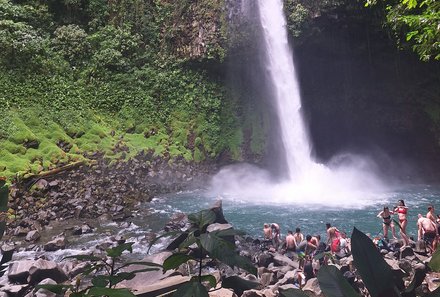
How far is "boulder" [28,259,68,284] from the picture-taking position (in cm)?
777

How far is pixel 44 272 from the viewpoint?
7875 millimetres

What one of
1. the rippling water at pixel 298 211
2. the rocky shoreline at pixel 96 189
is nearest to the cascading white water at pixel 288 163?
the rippling water at pixel 298 211

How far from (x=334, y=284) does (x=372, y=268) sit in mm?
123

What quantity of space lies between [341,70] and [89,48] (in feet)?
60.3

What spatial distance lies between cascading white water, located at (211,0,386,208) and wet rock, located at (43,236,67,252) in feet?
36.9

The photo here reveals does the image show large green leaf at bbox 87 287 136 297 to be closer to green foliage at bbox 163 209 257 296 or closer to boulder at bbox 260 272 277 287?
green foliage at bbox 163 209 257 296

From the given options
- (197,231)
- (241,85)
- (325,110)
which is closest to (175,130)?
(241,85)

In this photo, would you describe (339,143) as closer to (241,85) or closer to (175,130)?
(241,85)

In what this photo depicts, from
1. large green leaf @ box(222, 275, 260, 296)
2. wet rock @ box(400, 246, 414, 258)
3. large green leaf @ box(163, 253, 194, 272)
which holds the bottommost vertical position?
wet rock @ box(400, 246, 414, 258)

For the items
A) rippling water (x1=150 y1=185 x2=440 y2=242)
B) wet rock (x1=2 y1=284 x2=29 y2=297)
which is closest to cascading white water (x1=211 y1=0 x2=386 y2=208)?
rippling water (x1=150 y1=185 x2=440 y2=242)

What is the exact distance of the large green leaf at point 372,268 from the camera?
1000mm

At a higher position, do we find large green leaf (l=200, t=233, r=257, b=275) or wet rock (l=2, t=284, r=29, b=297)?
large green leaf (l=200, t=233, r=257, b=275)

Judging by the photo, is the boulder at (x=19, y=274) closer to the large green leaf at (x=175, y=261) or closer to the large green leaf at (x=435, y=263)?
the large green leaf at (x=175, y=261)

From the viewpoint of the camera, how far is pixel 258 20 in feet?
83.2
